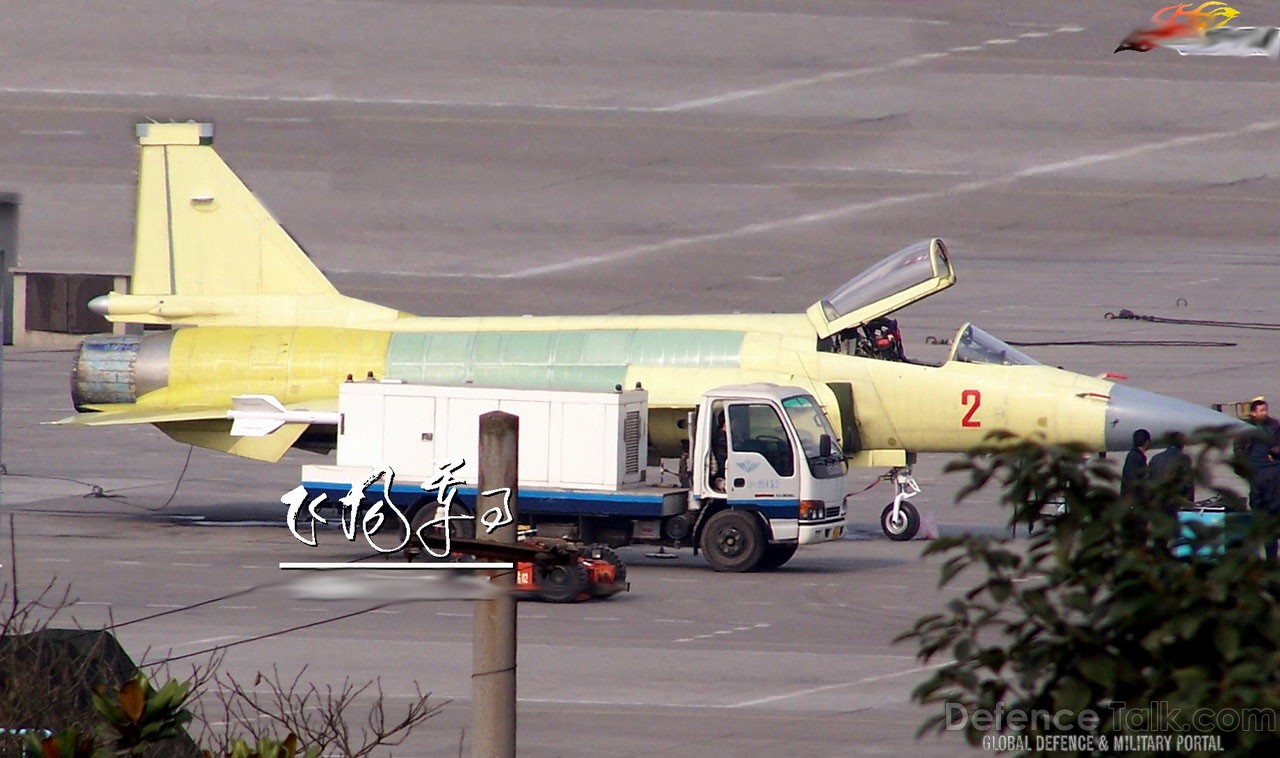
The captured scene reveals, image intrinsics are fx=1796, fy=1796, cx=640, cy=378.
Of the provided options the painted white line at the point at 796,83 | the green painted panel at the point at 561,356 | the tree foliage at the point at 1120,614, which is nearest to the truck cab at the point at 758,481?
the green painted panel at the point at 561,356

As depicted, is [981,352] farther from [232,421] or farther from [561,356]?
[232,421]

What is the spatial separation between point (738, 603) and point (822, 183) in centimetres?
3327

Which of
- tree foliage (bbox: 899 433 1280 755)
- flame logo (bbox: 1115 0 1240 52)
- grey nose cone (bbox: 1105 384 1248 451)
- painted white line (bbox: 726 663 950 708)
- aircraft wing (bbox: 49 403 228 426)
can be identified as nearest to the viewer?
tree foliage (bbox: 899 433 1280 755)

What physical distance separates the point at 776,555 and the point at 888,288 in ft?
15.5

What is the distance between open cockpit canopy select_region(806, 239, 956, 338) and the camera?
2606 cm

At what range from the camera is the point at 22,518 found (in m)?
26.8

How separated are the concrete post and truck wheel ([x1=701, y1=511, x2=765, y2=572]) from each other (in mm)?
15476

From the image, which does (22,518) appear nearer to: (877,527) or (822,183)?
(877,527)

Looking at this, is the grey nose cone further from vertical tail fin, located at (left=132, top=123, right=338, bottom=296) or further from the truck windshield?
vertical tail fin, located at (left=132, top=123, right=338, bottom=296)

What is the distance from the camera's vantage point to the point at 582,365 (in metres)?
26.0

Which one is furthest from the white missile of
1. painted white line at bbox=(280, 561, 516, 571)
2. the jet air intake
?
painted white line at bbox=(280, 561, 516, 571)

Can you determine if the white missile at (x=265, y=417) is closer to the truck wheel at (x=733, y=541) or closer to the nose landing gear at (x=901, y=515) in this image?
the truck wheel at (x=733, y=541)

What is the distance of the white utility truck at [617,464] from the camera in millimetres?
22828

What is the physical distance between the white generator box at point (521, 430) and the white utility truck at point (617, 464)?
1 cm
